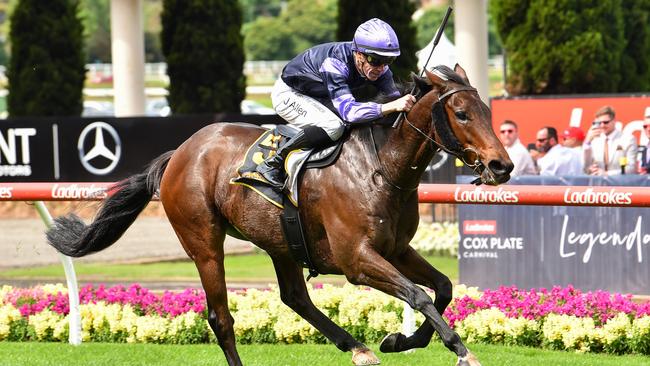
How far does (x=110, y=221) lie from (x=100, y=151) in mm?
7307

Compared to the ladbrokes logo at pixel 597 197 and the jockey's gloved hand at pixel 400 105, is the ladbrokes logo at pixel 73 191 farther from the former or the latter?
the ladbrokes logo at pixel 597 197

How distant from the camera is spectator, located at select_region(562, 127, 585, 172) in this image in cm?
1111

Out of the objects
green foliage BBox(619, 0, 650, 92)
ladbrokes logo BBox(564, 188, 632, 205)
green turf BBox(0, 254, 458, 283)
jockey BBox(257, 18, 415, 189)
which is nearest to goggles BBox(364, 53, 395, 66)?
jockey BBox(257, 18, 415, 189)

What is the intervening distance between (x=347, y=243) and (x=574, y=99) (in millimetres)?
6205

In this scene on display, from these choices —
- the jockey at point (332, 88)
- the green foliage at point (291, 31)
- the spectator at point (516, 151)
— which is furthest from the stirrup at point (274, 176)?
the green foliage at point (291, 31)

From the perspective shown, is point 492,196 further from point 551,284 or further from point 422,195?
point 551,284

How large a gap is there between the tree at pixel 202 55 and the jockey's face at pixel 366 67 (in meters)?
11.9

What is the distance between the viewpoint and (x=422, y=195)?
24.1 feet

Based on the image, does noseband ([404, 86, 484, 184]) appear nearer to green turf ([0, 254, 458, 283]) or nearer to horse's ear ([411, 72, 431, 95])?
horse's ear ([411, 72, 431, 95])

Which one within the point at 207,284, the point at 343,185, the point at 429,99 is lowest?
the point at 207,284

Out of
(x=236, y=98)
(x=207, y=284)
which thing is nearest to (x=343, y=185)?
(x=207, y=284)

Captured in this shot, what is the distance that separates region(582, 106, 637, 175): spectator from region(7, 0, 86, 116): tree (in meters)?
9.90

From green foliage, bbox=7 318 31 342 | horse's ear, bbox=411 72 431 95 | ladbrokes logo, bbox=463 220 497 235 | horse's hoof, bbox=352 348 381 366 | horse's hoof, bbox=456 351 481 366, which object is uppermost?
horse's ear, bbox=411 72 431 95

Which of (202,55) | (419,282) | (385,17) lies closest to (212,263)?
(419,282)
